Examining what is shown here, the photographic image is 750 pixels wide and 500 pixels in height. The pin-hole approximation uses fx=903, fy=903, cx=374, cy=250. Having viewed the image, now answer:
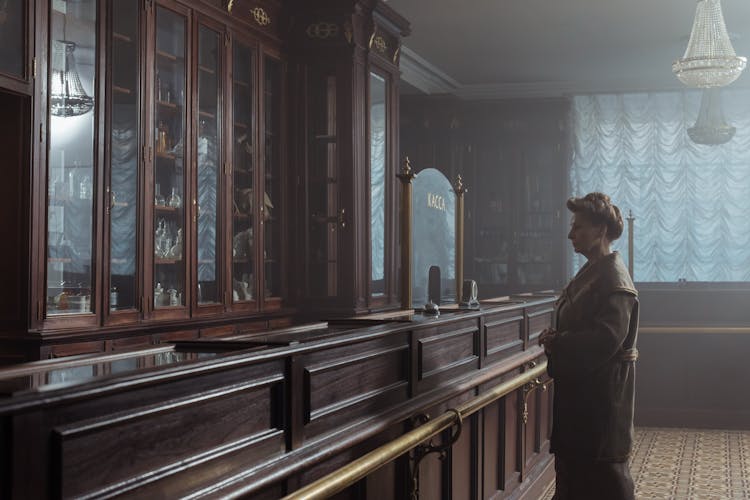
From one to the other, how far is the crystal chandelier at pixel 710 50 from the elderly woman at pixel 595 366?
148 inches

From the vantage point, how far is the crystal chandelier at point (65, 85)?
4.22 m

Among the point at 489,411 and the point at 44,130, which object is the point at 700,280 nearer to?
the point at 489,411

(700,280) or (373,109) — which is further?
(700,280)

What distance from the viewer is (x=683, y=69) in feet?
23.0

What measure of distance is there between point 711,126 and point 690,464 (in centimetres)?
417

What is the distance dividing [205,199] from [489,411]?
2.27 metres

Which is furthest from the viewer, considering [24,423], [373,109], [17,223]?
[373,109]

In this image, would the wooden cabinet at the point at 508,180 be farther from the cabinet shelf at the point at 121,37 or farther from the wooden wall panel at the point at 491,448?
the wooden wall panel at the point at 491,448

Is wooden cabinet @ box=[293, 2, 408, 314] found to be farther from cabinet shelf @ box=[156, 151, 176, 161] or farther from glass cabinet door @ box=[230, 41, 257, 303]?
cabinet shelf @ box=[156, 151, 176, 161]

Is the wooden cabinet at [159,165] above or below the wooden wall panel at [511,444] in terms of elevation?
above

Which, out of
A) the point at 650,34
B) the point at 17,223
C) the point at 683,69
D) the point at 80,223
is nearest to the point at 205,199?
the point at 80,223

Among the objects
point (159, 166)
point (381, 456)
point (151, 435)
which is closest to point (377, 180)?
point (159, 166)

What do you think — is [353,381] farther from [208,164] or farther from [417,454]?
[208,164]

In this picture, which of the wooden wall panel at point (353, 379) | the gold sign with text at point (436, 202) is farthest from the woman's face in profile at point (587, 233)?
the gold sign with text at point (436, 202)
